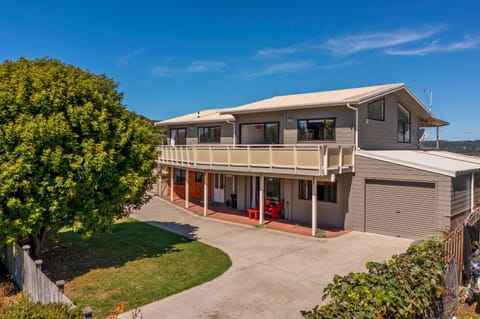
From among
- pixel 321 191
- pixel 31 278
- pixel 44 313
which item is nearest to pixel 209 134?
pixel 321 191

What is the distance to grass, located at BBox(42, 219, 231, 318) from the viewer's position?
8.28 m

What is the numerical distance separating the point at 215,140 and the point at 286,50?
1266 centimetres

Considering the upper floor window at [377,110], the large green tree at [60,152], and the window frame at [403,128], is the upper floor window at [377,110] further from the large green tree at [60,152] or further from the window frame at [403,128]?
the large green tree at [60,152]

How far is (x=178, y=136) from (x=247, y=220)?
1219cm

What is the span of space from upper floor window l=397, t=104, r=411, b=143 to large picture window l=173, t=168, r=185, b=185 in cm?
1716

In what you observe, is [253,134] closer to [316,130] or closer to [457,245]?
[316,130]

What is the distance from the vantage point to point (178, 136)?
27141 millimetres

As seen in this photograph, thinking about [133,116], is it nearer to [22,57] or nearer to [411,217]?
[22,57]

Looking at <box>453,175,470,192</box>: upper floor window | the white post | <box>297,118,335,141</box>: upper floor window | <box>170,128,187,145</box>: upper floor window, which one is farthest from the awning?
<box>170,128,187,145</box>: upper floor window

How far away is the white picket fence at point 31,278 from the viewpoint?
242 inches

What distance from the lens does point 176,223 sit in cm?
1759

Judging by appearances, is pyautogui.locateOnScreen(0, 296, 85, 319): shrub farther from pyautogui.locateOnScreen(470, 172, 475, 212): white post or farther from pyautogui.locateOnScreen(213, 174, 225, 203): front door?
pyautogui.locateOnScreen(213, 174, 225, 203): front door

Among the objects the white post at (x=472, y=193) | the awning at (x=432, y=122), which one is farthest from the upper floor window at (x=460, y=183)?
the awning at (x=432, y=122)

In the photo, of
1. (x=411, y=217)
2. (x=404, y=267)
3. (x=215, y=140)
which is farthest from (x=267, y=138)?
(x=404, y=267)
